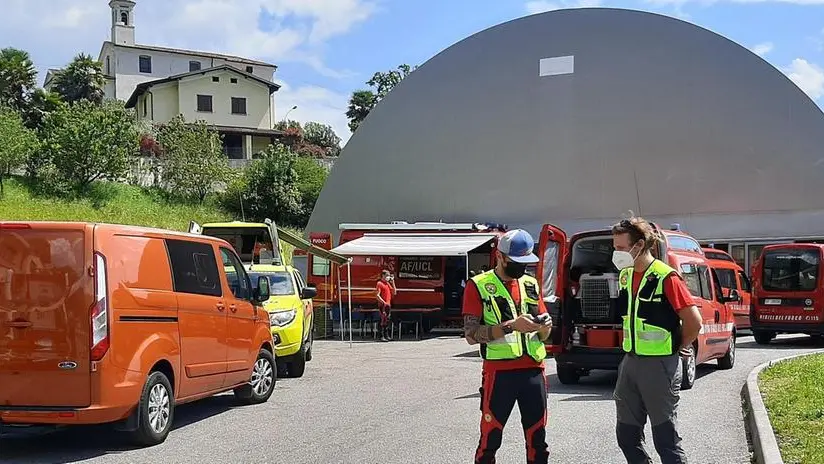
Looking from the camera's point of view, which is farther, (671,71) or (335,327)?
(671,71)

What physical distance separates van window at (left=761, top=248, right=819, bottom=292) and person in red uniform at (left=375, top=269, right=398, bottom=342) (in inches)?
360

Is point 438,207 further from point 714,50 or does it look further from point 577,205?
point 714,50

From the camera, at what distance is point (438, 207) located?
109ft

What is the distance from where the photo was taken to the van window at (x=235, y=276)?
10.5 metres

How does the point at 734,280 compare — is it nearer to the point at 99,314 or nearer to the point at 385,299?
the point at 385,299

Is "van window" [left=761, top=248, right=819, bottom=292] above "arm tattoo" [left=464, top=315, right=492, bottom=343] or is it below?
below

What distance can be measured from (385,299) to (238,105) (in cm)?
4584

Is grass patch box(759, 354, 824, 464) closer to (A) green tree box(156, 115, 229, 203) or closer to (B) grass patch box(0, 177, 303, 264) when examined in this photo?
(B) grass patch box(0, 177, 303, 264)

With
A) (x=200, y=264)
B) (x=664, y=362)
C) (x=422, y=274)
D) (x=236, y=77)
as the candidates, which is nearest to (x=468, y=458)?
(x=664, y=362)

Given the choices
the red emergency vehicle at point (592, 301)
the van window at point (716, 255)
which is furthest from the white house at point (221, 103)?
the red emergency vehicle at point (592, 301)

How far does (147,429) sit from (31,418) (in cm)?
107

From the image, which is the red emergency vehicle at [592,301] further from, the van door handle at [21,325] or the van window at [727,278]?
the van window at [727,278]

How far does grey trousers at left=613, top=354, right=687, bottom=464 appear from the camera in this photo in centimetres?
565

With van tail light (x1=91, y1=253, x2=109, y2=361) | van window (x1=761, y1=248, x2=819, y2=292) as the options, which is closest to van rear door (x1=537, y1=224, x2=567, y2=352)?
van tail light (x1=91, y1=253, x2=109, y2=361)
